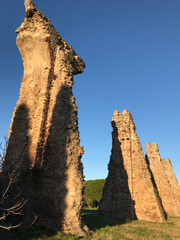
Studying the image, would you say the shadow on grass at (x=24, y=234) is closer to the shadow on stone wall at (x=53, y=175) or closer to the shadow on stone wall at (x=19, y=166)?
the shadow on stone wall at (x=19, y=166)

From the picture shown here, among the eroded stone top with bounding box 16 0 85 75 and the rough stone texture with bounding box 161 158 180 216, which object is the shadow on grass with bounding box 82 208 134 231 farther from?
the rough stone texture with bounding box 161 158 180 216

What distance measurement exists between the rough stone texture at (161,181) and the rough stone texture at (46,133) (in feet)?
43.1

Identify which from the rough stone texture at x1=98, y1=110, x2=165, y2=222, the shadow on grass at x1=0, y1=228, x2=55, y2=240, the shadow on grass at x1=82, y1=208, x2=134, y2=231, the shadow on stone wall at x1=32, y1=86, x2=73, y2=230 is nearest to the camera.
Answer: the shadow on grass at x1=0, y1=228, x2=55, y2=240

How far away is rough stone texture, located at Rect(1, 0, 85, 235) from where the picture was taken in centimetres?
597

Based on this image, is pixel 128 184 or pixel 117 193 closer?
pixel 117 193

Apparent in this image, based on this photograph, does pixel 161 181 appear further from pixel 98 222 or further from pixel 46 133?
pixel 46 133

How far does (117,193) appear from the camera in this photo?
12367 mm

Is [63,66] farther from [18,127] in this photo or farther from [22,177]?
[22,177]

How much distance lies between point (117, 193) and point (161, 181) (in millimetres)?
6805

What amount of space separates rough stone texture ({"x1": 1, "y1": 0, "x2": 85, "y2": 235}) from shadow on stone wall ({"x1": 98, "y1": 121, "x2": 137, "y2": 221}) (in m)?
6.77

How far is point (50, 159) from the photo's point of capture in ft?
21.3

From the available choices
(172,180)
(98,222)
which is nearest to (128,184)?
(98,222)

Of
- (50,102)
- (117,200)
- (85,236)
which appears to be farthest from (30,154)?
(117,200)

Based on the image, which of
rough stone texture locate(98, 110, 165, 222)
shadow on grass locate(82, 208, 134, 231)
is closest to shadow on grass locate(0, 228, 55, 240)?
shadow on grass locate(82, 208, 134, 231)
